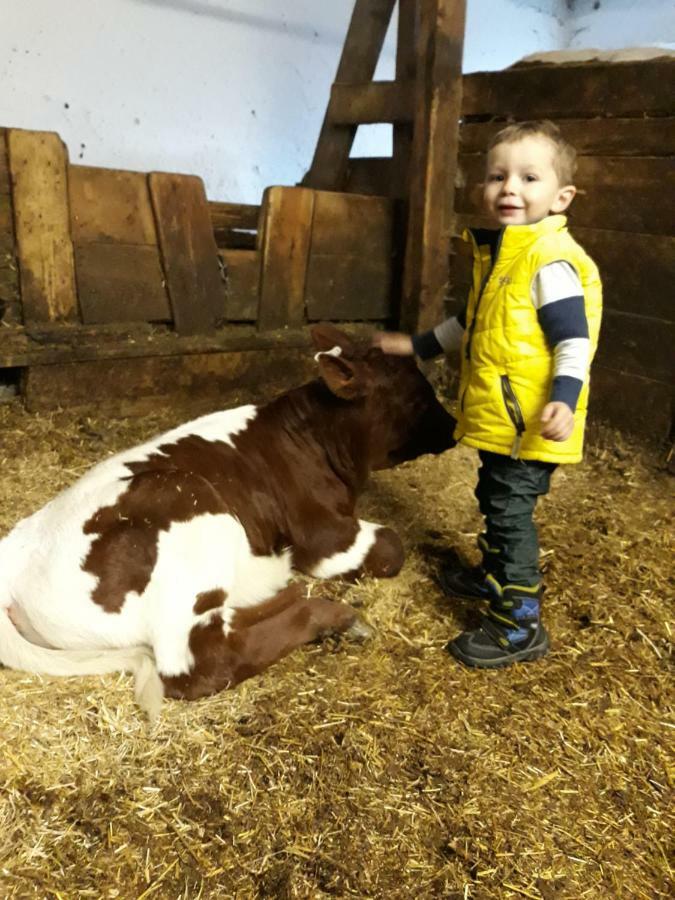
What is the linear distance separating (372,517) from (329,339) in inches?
43.6

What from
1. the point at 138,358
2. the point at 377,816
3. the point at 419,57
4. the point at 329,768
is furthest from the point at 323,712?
the point at 419,57

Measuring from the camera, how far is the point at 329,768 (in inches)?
90.9

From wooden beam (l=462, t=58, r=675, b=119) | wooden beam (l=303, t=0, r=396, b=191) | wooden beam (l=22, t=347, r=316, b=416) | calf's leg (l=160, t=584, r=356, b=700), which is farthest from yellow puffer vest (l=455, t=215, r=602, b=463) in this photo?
wooden beam (l=303, t=0, r=396, b=191)

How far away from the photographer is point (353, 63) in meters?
5.81

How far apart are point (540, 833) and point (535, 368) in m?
1.45

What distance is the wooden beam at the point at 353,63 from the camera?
5.73m

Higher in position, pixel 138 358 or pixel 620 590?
pixel 138 358

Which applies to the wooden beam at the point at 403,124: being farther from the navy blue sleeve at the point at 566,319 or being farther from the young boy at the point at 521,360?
the navy blue sleeve at the point at 566,319

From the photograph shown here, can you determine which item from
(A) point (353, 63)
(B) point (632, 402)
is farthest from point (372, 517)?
(A) point (353, 63)

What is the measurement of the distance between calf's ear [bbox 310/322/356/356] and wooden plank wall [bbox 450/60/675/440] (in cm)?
198

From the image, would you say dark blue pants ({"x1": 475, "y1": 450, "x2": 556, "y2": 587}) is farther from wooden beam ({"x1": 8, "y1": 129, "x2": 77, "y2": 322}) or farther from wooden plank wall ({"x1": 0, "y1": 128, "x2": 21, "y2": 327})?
wooden plank wall ({"x1": 0, "y1": 128, "x2": 21, "y2": 327})

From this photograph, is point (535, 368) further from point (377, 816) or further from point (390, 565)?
point (377, 816)

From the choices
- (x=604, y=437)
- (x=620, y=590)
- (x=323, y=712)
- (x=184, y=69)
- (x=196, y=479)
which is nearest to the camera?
(x=323, y=712)

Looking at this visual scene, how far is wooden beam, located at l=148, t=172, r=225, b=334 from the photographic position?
4.71 meters
